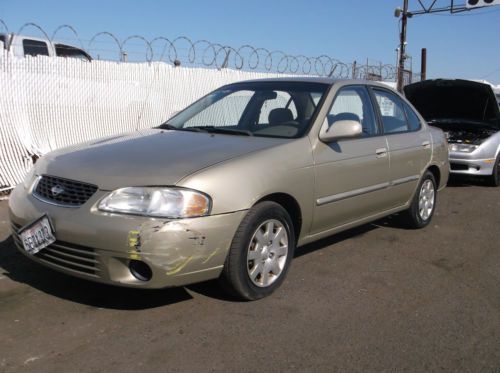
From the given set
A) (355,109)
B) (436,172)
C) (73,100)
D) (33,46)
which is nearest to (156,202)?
(355,109)

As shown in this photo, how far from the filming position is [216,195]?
330 cm

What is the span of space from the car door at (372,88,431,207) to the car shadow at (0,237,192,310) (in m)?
2.43

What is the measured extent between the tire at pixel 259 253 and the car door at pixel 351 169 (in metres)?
0.44

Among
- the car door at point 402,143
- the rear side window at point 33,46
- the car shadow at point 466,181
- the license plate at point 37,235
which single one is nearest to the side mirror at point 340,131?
the car door at point 402,143

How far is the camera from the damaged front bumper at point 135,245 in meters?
3.13

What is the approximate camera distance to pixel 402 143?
5215mm

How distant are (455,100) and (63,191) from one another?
7.94 m

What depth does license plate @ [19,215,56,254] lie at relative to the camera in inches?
132

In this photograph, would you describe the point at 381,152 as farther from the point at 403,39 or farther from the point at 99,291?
the point at 403,39

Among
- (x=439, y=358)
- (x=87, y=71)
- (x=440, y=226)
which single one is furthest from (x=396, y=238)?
(x=87, y=71)

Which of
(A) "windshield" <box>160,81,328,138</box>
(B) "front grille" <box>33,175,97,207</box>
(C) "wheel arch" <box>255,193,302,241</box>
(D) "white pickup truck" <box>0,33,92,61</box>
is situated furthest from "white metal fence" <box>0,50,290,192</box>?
(C) "wheel arch" <box>255,193,302,241</box>

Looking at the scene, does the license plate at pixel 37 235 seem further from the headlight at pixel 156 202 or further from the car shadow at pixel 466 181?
the car shadow at pixel 466 181

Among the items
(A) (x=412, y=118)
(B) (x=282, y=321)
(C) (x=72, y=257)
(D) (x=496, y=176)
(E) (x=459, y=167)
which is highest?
(A) (x=412, y=118)

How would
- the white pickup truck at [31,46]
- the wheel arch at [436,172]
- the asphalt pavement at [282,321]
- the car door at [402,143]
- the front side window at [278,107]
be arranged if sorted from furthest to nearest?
1. the white pickup truck at [31,46]
2. the wheel arch at [436,172]
3. the car door at [402,143]
4. the front side window at [278,107]
5. the asphalt pavement at [282,321]
